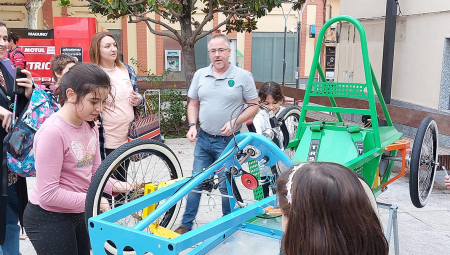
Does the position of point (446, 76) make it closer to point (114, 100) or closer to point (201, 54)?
→ point (114, 100)

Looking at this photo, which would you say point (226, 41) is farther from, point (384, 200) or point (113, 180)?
point (384, 200)

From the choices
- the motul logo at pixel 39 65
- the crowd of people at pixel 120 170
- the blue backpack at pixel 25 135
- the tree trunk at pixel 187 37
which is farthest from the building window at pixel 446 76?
the motul logo at pixel 39 65

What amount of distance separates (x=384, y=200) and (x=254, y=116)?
2.14 meters

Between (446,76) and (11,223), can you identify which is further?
(446,76)

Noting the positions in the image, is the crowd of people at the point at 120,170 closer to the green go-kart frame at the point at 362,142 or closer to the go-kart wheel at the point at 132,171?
the go-kart wheel at the point at 132,171

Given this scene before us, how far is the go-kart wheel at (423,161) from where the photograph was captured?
126 inches

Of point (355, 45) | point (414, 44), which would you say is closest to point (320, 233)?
point (414, 44)

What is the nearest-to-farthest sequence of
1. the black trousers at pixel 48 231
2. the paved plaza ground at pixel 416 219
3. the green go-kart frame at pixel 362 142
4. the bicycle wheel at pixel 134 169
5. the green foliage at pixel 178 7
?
the black trousers at pixel 48 231, the bicycle wheel at pixel 134 169, the green go-kart frame at pixel 362 142, the paved plaza ground at pixel 416 219, the green foliage at pixel 178 7

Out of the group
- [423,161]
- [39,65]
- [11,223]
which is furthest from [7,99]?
[39,65]

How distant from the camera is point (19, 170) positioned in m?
2.46

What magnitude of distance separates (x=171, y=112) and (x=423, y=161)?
575cm

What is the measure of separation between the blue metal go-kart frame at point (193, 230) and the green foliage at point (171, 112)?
5.99 m

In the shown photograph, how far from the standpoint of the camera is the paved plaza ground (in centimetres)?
356

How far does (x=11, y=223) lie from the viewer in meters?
2.79
